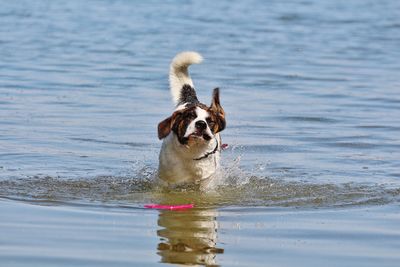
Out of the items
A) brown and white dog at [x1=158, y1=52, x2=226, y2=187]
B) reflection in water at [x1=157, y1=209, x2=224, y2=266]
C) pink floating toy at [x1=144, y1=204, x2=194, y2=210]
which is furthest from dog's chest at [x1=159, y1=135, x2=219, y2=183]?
reflection in water at [x1=157, y1=209, x2=224, y2=266]

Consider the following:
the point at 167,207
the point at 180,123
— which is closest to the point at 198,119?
the point at 180,123

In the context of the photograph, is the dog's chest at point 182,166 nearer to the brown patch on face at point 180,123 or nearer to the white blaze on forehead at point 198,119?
the brown patch on face at point 180,123

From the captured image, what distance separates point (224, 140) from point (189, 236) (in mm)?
4551

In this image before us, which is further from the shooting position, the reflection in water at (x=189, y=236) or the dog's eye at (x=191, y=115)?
the dog's eye at (x=191, y=115)

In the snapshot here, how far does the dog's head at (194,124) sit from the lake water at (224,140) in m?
0.49

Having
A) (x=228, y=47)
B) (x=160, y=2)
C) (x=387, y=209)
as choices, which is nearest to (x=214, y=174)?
(x=387, y=209)

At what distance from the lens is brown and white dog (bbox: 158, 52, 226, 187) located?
807 cm

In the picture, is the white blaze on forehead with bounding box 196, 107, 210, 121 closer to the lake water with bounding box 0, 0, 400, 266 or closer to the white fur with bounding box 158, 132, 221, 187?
the white fur with bounding box 158, 132, 221, 187

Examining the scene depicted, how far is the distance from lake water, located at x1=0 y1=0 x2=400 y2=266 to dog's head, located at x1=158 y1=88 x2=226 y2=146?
1.61 feet

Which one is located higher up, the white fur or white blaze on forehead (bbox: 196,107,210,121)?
white blaze on forehead (bbox: 196,107,210,121)

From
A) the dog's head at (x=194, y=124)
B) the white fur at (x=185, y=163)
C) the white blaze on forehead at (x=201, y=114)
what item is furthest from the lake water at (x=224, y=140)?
the white blaze on forehead at (x=201, y=114)

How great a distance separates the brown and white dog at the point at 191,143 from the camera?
8.07 meters

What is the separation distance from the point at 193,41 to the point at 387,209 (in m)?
12.7

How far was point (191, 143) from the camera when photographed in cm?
817
